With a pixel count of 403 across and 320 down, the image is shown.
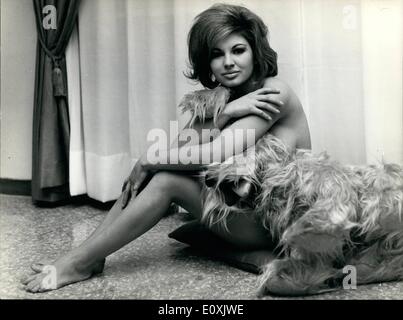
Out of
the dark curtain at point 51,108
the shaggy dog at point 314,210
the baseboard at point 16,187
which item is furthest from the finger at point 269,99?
the baseboard at point 16,187

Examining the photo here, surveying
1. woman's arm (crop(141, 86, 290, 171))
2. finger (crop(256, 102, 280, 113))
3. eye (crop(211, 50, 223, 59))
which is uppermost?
eye (crop(211, 50, 223, 59))

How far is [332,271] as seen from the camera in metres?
1.36

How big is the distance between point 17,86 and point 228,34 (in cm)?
141

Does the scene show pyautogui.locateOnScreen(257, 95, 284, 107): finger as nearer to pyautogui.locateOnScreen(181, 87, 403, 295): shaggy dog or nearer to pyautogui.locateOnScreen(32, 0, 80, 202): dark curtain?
pyautogui.locateOnScreen(181, 87, 403, 295): shaggy dog

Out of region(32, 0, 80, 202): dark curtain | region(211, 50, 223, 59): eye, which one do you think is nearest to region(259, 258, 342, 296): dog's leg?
region(211, 50, 223, 59): eye

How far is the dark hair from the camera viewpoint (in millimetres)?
1519

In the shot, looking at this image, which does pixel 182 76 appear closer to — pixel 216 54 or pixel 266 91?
pixel 216 54

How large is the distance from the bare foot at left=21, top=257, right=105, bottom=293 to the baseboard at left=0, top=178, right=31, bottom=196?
47.1 inches

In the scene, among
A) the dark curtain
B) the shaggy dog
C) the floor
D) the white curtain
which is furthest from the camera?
the dark curtain

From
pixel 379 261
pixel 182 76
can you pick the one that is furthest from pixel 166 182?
pixel 182 76

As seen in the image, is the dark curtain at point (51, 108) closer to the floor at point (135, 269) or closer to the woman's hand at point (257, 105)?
the floor at point (135, 269)
